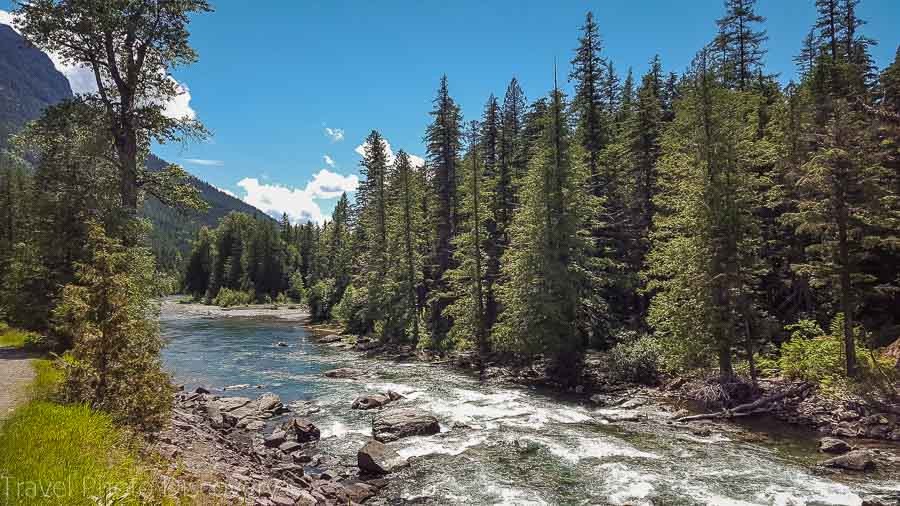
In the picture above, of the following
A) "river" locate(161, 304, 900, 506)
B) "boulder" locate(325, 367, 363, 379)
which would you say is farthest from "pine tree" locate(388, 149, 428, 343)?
"river" locate(161, 304, 900, 506)

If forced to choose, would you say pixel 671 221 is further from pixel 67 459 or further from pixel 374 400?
pixel 67 459

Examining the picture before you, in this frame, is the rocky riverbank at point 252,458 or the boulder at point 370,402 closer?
the rocky riverbank at point 252,458

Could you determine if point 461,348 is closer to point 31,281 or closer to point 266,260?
point 31,281

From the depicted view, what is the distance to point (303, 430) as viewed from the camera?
16.8 meters


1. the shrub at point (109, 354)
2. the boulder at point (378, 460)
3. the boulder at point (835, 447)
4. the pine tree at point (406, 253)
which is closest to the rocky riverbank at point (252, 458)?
the boulder at point (378, 460)

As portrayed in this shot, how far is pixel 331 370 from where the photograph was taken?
29.9 metres

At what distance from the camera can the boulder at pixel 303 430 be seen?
1673 cm

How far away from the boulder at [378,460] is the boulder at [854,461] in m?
12.1

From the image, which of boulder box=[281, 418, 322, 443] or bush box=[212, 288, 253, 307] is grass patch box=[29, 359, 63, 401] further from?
bush box=[212, 288, 253, 307]

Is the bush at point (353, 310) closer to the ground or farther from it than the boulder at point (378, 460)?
farther from it

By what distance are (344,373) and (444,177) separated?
874 inches

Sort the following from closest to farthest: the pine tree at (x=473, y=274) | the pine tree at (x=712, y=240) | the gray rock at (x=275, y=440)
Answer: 1. the gray rock at (x=275, y=440)
2. the pine tree at (x=712, y=240)
3. the pine tree at (x=473, y=274)

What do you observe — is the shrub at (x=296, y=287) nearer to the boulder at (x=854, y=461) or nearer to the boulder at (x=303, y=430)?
the boulder at (x=303, y=430)

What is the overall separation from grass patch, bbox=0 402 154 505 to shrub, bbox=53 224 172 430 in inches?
21.2
